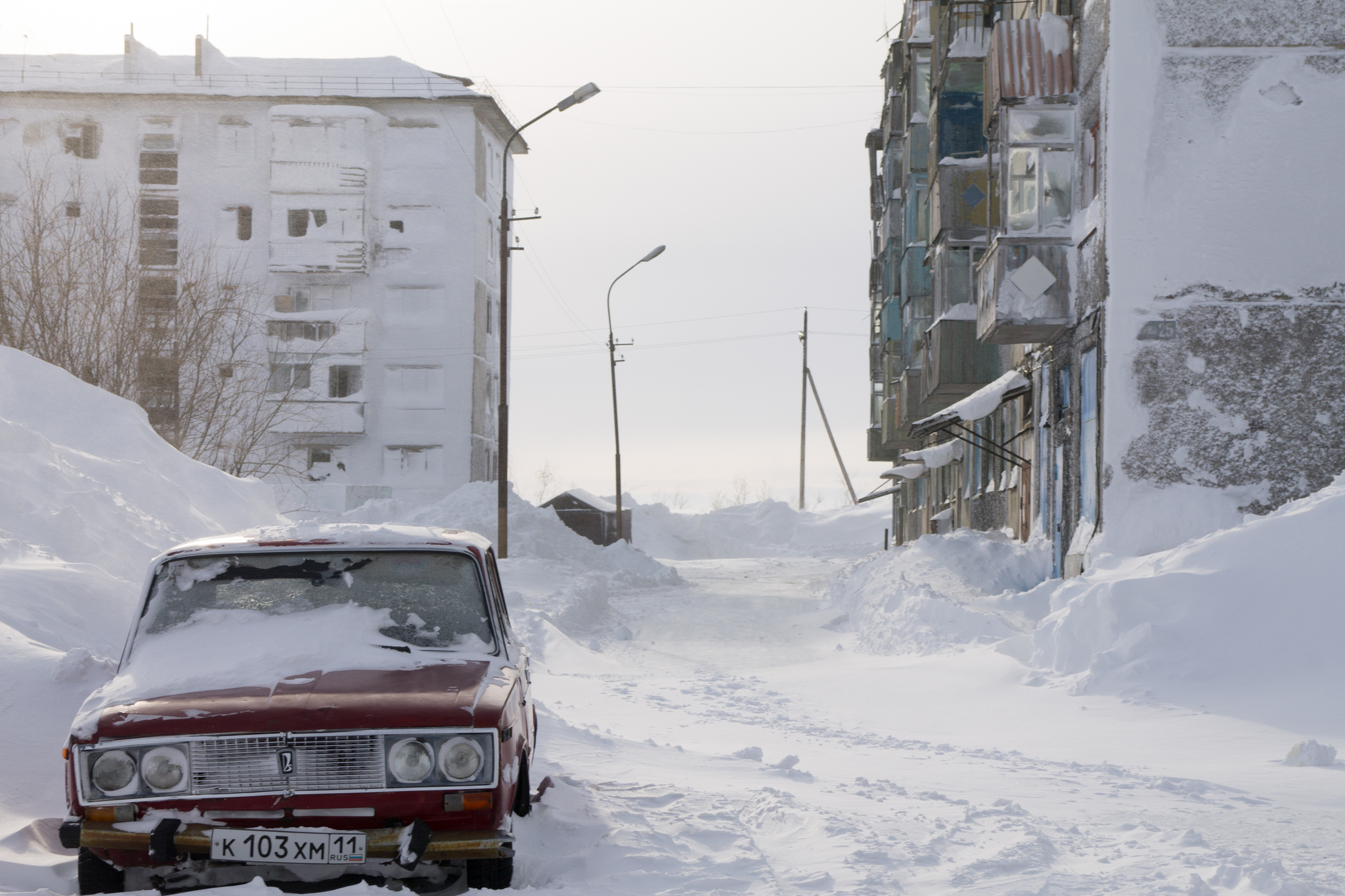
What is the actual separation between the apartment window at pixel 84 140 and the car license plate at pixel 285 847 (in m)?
53.9

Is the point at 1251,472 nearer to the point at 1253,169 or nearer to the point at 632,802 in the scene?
the point at 1253,169

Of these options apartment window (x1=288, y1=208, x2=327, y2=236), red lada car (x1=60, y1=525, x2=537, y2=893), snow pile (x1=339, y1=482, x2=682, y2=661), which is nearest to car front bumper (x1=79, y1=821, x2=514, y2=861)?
red lada car (x1=60, y1=525, x2=537, y2=893)

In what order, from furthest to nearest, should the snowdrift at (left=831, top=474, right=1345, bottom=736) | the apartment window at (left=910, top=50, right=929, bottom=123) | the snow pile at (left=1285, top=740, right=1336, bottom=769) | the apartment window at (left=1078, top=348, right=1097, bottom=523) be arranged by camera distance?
the apartment window at (left=910, top=50, right=929, bottom=123) < the apartment window at (left=1078, top=348, right=1097, bottom=523) < the snowdrift at (left=831, top=474, right=1345, bottom=736) < the snow pile at (left=1285, top=740, right=1336, bottom=769)

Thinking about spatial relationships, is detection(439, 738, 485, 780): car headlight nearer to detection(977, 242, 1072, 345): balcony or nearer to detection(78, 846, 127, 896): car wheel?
detection(78, 846, 127, 896): car wheel

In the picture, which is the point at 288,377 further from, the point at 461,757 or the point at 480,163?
the point at 461,757

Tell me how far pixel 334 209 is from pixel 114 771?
4786cm

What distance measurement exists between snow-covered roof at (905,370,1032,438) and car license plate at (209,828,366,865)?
1519 centimetres

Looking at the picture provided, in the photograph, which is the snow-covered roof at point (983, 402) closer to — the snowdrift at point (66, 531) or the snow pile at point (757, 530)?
the snowdrift at point (66, 531)

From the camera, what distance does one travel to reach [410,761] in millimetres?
4449

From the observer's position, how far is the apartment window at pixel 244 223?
50.6 metres

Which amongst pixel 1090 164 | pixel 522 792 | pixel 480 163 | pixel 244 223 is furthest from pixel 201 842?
pixel 244 223

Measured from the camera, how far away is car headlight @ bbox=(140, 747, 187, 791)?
4.37m

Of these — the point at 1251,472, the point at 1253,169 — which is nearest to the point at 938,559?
the point at 1251,472

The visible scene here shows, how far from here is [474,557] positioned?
5.64m
